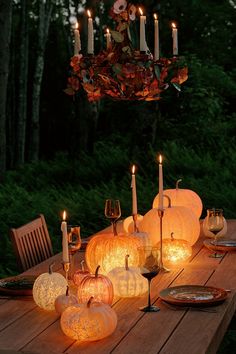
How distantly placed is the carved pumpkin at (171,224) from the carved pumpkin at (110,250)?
522 millimetres

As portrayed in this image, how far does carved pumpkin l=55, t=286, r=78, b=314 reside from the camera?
2936 mm

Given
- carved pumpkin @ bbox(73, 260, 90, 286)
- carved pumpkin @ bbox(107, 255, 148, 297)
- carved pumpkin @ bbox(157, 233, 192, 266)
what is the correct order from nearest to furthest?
carved pumpkin @ bbox(107, 255, 148, 297)
carved pumpkin @ bbox(73, 260, 90, 286)
carved pumpkin @ bbox(157, 233, 192, 266)

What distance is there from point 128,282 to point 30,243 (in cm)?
130

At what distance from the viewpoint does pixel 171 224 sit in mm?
4086

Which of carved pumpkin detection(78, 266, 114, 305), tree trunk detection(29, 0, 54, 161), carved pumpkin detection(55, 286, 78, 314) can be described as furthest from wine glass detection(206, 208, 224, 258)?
tree trunk detection(29, 0, 54, 161)

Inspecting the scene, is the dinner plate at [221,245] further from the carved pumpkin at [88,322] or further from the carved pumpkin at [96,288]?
the carved pumpkin at [88,322]

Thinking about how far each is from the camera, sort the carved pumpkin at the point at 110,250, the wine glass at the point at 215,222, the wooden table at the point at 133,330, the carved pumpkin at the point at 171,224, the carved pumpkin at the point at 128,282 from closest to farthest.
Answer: the wooden table at the point at 133,330 → the carved pumpkin at the point at 128,282 → the carved pumpkin at the point at 110,250 → the wine glass at the point at 215,222 → the carved pumpkin at the point at 171,224

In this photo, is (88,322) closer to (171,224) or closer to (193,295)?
(193,295)

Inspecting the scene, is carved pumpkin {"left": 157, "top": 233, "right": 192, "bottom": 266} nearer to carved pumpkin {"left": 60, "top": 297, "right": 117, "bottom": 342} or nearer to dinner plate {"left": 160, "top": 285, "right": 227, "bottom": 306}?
dinner plate {"left": 160, "top": 285, "right": 227, "bottom": 306}

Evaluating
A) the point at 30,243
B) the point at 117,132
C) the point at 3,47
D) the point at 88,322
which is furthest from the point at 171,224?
the point at 117,132

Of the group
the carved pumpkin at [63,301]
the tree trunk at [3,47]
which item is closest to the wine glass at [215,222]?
the carved pumpkin at [63,301]

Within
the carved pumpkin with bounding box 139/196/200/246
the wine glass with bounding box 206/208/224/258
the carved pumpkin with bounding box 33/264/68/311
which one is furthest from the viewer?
the carved pumpkin with bounding box 139/196/200/246

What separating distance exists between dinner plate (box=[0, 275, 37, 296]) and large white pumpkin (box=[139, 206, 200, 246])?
827 mm

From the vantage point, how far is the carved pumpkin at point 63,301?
2.94 m
